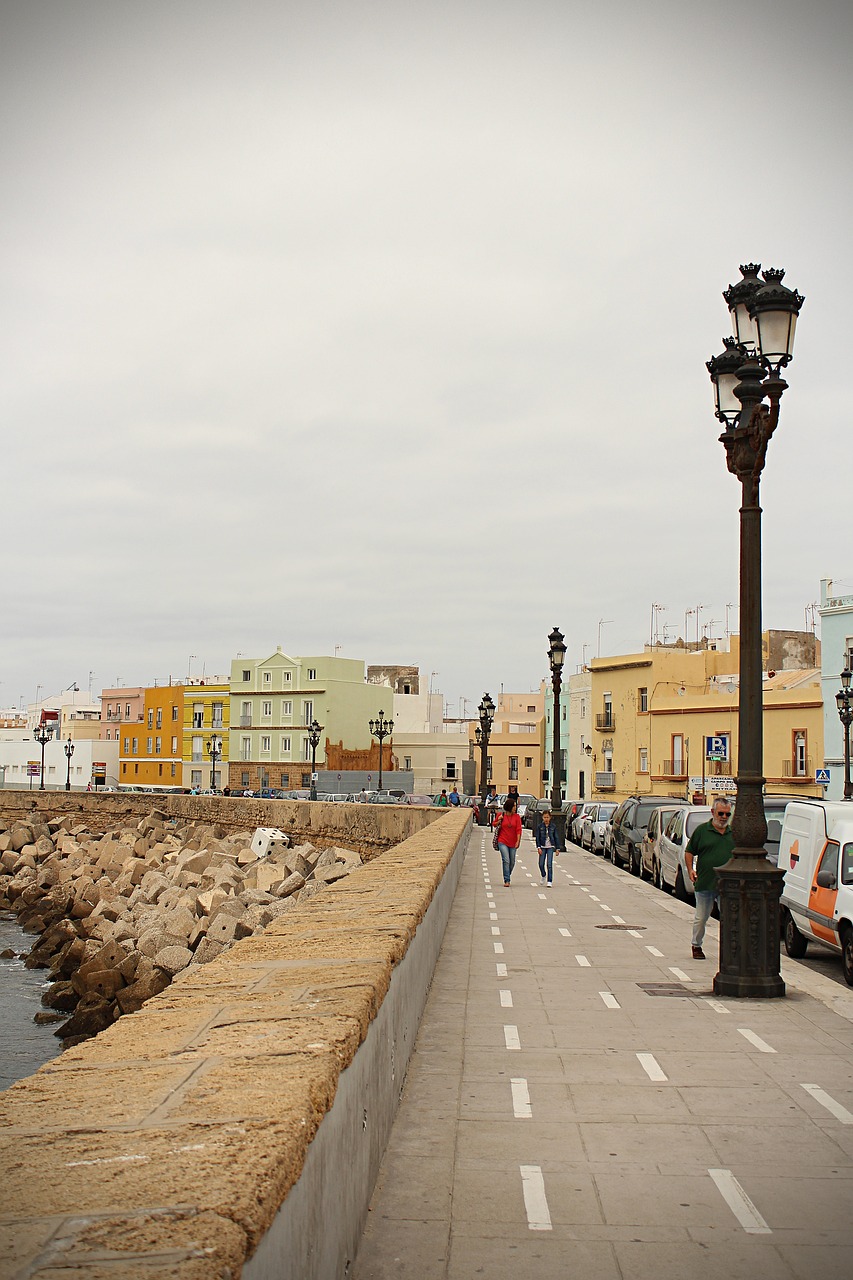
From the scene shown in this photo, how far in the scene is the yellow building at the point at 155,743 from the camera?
95.9m

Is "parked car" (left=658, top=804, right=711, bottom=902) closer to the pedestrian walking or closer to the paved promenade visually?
the pedestrian walking

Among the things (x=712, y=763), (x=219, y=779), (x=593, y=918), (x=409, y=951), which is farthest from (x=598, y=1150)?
(x=219, y=779)

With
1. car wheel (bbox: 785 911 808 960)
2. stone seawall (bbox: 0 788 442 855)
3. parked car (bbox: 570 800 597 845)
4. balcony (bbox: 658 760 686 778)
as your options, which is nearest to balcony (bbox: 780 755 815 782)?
balcony (bbox: 658 760 686 778)

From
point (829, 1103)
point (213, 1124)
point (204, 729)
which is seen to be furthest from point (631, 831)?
point (204, 729)

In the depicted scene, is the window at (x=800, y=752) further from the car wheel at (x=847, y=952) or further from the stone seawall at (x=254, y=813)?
the car wheel at (x=847, y=952)

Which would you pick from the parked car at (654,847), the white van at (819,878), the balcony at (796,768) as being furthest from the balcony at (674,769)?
the white van at (819,878)

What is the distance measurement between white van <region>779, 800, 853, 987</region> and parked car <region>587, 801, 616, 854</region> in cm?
1986

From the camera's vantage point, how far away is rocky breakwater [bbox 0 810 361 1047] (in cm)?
2197

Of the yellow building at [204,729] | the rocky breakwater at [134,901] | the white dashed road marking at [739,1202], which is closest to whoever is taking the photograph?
the white dashed road marking at [739,1202]

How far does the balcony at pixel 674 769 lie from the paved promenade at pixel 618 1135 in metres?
52.7

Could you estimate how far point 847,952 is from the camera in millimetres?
11617

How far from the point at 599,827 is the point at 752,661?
25.4m

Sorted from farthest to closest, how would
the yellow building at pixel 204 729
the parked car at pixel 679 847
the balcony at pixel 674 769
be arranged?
the yellow building at pixel 204 729 < the balcony at pixel 674 769 < the parked car at pixel 679 847

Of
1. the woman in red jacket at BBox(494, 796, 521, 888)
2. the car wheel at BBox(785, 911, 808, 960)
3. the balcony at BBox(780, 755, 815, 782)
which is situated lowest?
the car wheel at BBox(785, 911, 808, 960)
